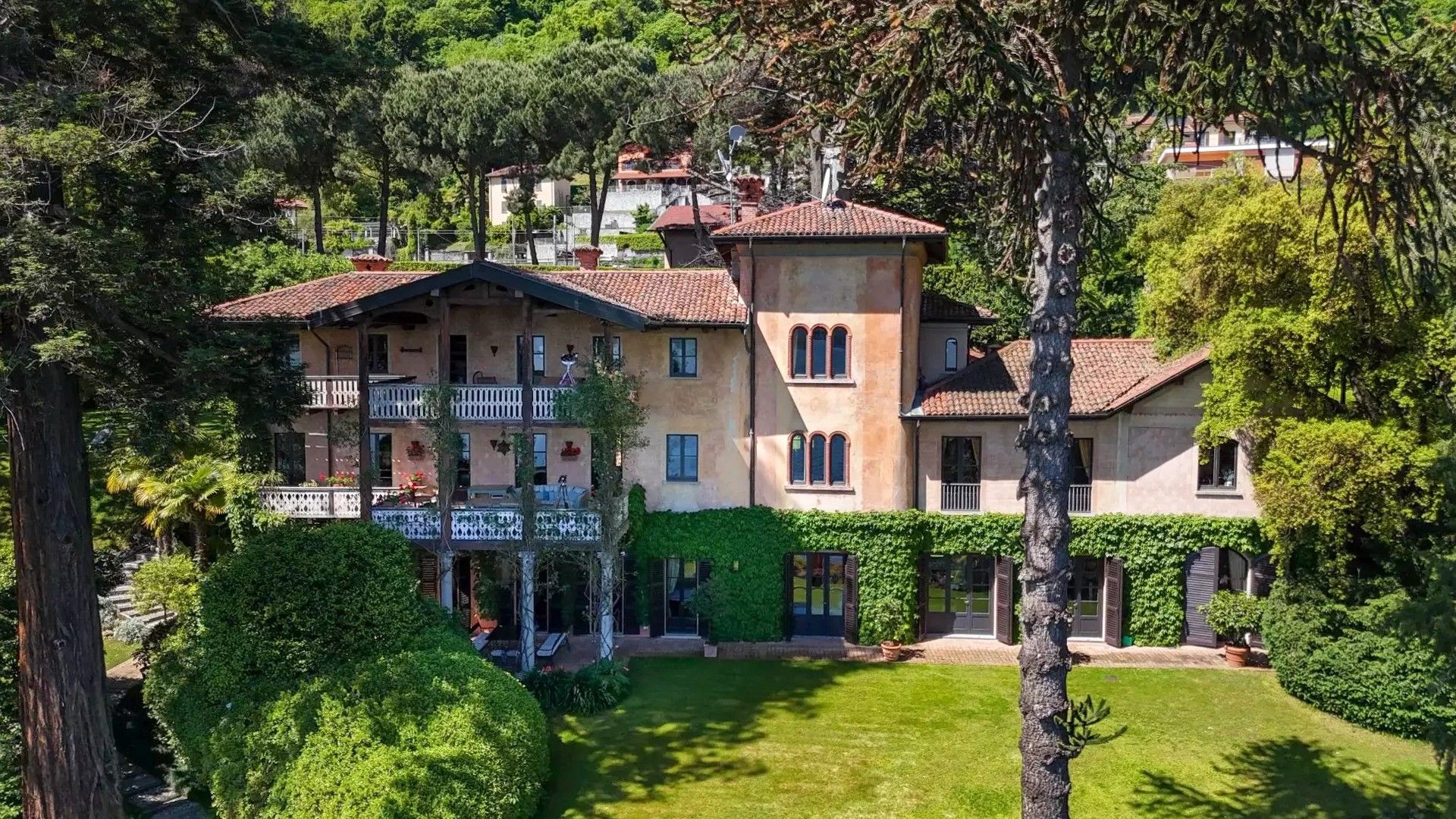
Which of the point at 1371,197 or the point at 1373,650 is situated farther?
the point at 1373,650

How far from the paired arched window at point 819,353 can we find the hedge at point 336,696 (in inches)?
432

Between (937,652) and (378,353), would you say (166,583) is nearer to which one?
(378,353)

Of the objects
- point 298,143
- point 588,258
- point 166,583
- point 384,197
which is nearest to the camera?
point 166,583

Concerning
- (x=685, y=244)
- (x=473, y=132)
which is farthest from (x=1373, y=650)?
(x=473, y=132)

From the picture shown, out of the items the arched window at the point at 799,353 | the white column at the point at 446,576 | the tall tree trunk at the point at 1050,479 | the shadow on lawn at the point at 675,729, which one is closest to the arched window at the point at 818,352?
the arched window at the point at 799,353

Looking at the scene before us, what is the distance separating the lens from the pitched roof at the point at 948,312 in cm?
2786

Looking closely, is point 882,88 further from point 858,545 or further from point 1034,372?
point 858,545

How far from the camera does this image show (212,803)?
1791 centimetres

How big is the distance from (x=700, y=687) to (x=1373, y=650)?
14.5 m

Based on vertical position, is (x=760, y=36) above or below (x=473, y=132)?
below

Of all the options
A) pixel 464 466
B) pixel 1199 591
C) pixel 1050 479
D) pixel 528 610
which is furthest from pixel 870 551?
pixel 1050 479

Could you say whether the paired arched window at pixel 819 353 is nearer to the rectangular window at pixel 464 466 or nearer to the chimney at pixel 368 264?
the rectangular window at pixel 464 466

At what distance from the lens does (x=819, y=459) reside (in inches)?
1047

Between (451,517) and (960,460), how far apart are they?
13.0 meters
